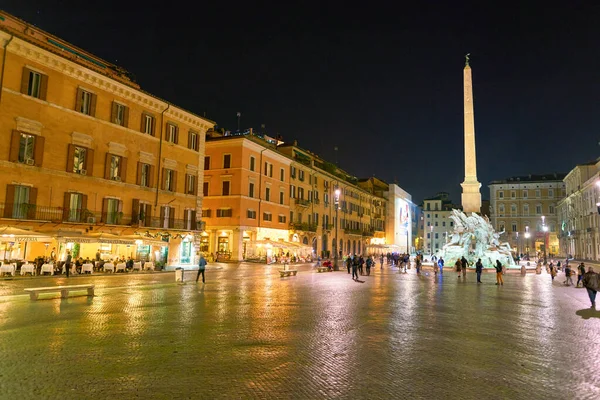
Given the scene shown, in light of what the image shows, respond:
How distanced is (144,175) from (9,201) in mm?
10265

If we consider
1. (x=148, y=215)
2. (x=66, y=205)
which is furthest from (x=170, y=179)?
(x=66, y=205)

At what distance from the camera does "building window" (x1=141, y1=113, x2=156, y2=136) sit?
33.0 meters

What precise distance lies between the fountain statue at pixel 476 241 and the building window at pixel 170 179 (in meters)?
24.7

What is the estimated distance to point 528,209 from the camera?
3531 inches

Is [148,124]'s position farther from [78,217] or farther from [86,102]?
[78,217]

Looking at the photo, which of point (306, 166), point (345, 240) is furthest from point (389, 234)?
point (306, 166)

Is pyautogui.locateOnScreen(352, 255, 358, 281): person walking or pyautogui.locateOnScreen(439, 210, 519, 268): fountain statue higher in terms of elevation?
pyautogui.locateOnScreen(439, 210, 519, 268): fountain statue

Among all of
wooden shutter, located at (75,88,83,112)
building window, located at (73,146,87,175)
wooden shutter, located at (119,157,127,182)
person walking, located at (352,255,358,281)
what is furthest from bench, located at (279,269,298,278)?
wooden shutter, located at (75,88,83,112)

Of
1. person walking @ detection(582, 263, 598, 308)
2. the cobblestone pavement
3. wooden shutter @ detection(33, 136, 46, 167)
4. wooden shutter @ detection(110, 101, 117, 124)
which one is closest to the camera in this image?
the cobblestone pavement

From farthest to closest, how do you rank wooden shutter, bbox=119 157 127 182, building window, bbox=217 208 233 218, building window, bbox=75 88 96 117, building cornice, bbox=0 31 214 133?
building window, bbox=217 208 233 218 < wooden shutter, bbox=119 157 127 182 < building window, bbox=75 88 96 117 < building cornice, bbox=0 31 214 133

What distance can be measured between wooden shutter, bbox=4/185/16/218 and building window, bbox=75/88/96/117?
6.70 m

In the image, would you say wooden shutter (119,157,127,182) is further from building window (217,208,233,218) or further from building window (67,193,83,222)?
building window (217,208,233,218)

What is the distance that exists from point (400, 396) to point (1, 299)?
14.6 meters

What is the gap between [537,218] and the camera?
88.9 m
